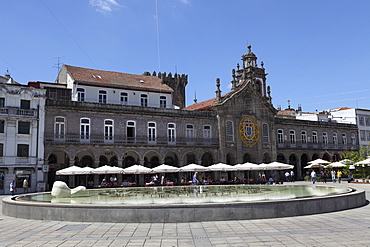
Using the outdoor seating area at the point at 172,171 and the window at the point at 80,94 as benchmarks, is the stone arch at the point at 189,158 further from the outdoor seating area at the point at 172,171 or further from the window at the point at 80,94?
the window at the point at 80,94

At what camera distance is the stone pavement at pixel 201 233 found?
9.74 metres

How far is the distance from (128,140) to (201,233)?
2722 cm

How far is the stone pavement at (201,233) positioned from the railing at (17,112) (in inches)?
813

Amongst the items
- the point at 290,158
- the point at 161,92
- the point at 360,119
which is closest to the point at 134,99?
the point at 161,92

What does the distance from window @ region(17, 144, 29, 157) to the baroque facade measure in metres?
1.72

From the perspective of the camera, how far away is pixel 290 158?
51.6m

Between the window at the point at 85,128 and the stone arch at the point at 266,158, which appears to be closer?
the window at the point at 85,128

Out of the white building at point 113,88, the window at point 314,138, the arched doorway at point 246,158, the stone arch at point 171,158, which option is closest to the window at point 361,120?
the window at point 314,138

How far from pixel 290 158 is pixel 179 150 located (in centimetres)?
1996

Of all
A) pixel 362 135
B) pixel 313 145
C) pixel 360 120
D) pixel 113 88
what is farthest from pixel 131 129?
pixel 360 120

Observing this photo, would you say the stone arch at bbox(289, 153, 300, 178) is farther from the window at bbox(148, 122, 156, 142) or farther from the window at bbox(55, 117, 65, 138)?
the window at bbox(55, 117, 65, 138)

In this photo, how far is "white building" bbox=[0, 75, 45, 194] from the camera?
31.5 metres

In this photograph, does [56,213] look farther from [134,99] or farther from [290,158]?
[290,158]

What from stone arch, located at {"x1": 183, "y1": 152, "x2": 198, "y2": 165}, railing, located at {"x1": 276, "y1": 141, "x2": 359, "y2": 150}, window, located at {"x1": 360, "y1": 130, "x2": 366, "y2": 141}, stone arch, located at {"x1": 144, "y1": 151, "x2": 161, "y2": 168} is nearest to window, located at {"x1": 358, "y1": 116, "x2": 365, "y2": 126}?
window, located at {"x1": 360, "y1": 130, "x2": 366, "y2": 141}
